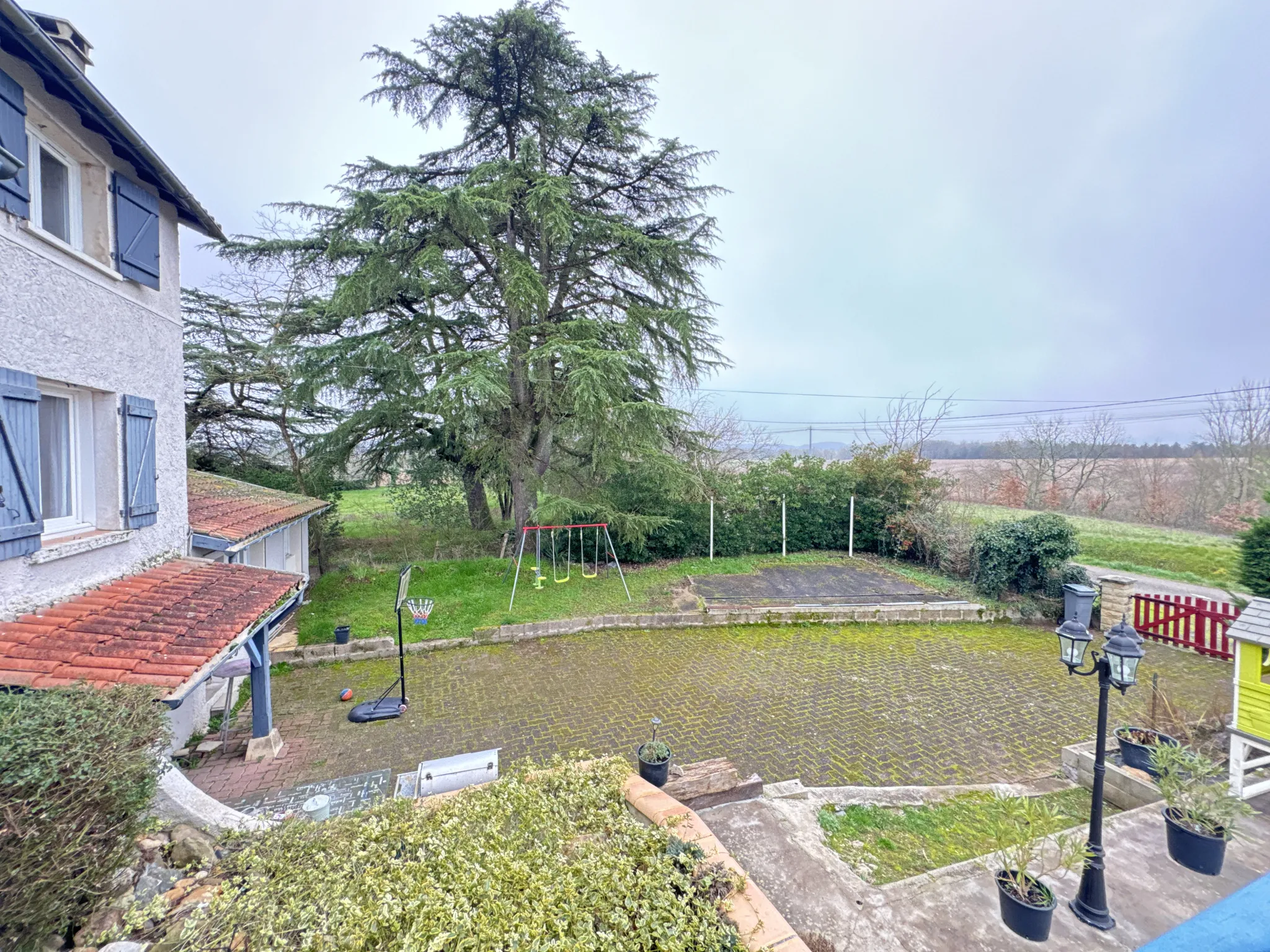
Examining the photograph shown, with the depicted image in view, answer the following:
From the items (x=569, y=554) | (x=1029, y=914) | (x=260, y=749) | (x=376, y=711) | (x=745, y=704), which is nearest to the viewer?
(x=1029, y=914)

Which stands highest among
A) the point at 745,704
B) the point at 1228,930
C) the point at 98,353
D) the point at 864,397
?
the point at 864,397

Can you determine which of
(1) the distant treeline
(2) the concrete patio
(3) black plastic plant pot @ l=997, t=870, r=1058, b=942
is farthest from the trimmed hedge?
(3) black plastic plant pot @ l=997, t=870, r=1058, b=942

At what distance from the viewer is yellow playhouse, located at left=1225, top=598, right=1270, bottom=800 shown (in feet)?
13.3

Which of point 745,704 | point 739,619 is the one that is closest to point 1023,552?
point 739,619

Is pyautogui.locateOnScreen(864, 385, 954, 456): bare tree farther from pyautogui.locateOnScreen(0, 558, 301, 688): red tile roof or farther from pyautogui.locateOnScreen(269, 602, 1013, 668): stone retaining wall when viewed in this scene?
pyautogui.locateOnScreen(0, 558, 301, 688): red tile roof

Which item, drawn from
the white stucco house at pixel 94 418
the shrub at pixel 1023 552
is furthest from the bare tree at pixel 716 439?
the white stucco house at pixel 94 418

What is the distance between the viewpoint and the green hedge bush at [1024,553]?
31.0 ft

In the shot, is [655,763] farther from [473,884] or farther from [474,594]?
[474,594]

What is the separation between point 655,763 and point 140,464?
5.39 meters

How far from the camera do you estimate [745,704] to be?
20.8ft

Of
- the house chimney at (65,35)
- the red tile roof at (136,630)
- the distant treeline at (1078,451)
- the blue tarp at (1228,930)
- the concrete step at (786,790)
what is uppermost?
the house chimney at (65,35)

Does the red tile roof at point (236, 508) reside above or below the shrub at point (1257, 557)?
above

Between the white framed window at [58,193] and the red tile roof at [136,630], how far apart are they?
9.33ft

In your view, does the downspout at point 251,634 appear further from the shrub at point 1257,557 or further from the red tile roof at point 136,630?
the shrub at point 1257,557
